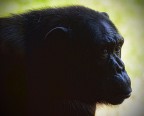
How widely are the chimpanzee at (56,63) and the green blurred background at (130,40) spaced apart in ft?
0.83

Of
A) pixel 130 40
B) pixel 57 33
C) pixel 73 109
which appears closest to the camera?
pixel 57 33

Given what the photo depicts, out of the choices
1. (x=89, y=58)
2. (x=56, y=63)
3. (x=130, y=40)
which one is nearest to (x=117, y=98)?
(x=89, y=58)

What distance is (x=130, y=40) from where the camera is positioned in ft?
7.91

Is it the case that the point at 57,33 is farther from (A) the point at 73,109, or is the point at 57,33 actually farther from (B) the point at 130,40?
(B) the point at 130,40

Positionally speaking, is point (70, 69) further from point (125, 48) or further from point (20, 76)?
point (125, 48)

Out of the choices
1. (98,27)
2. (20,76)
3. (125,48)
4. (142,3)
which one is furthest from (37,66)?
(142,3)

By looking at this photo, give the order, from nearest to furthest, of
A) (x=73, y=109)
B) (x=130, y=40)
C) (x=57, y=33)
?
(x=57, y=33) → (x=73, y=109) → (x=130, y=40)

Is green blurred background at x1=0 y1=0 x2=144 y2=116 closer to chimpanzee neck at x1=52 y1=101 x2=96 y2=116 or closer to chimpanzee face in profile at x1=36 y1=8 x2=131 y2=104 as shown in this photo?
chimpanzee neck at x1=52 y1=101 x2=96 y2=116

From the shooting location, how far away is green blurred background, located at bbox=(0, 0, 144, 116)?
232 cm

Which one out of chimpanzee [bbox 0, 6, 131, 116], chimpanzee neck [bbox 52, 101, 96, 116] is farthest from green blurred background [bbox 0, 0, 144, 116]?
chimpanzee [bbox 0, 6, 131, 116]

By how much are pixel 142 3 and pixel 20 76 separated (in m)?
0.91

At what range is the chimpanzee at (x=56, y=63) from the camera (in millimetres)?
1992

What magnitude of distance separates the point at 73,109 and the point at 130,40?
58 cm

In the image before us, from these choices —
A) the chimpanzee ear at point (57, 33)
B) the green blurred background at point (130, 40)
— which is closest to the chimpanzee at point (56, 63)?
the chimpanzee ear at point (57, 33)
